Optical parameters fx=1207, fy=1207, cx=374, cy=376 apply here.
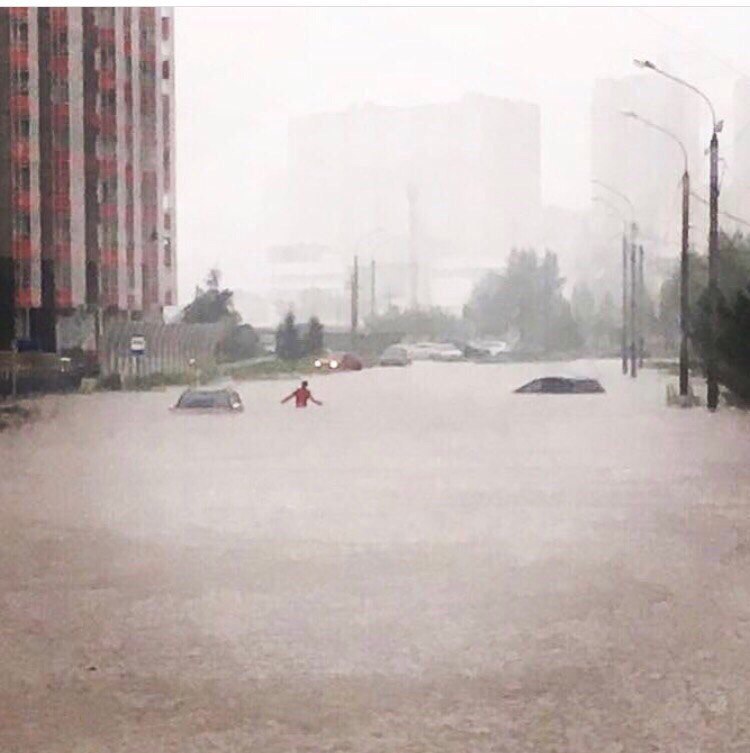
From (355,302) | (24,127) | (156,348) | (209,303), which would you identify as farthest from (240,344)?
(24,127)

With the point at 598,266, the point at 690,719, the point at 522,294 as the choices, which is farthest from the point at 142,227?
the point at 690,719

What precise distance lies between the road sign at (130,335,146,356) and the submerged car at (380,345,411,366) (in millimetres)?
733

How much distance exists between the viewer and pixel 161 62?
360 centimetres

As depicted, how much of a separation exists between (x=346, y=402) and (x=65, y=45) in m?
1.35

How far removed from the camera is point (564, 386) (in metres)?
3.77

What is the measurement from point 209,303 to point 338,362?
44 centimetres

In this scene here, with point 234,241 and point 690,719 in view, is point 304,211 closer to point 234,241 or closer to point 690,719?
point 234,241

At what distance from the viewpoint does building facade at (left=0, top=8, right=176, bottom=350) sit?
11.7 feet

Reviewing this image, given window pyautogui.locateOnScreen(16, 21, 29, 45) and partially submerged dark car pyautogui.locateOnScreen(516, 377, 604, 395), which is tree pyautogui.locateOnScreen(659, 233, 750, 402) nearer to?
partially submerged dark car pyautogui.locateOnScreen(516, 377, 604, 395)

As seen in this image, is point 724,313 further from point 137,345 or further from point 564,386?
point 137,345

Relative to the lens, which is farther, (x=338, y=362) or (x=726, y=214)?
(x=726, y=214)

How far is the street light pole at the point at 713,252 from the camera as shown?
147 inches

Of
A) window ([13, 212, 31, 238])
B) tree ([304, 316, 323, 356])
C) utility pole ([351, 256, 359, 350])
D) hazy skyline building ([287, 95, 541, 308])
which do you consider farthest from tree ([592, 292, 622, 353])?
window ([13, 212, 31, 238])

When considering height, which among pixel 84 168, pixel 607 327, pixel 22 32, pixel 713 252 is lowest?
pixel 607 327
